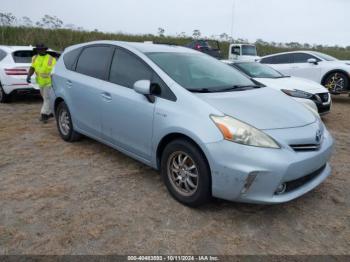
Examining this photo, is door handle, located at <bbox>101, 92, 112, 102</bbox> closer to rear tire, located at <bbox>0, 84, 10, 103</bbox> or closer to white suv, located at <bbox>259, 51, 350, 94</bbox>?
rear tire, located at <bbox>0, 84, 10, 103</bbox>

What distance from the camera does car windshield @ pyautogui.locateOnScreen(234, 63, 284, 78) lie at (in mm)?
8328

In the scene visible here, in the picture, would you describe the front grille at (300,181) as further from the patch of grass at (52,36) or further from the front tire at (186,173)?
the patch of grass at (52,36)

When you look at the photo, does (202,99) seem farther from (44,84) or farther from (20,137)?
(44,84)

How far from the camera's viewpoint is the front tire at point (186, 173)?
10.4 feet

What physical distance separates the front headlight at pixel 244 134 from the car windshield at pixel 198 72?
68 centimetres

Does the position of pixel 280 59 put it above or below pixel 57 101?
above

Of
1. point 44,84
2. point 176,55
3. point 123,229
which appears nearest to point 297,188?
point 123,229

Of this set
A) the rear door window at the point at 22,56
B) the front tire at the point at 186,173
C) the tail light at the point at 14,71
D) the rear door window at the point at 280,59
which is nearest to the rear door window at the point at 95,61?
the front tire at the point at 186,173

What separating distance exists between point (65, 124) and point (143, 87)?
2.43m

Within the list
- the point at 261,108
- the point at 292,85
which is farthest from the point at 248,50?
the point at 261,108

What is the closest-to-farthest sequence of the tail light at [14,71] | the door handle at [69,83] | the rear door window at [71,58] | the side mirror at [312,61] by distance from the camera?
the door handle at [69,83] → the rear door window at [71,58] → the tail light at [14,71] → the side mirror at [312,61]

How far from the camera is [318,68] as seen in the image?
10578 millimetres

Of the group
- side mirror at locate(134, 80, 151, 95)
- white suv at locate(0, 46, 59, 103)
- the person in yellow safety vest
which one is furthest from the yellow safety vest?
side mirror at locate(134, 80, 151, 95)

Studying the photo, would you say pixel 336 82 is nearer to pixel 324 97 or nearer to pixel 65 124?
pixel 324 97
